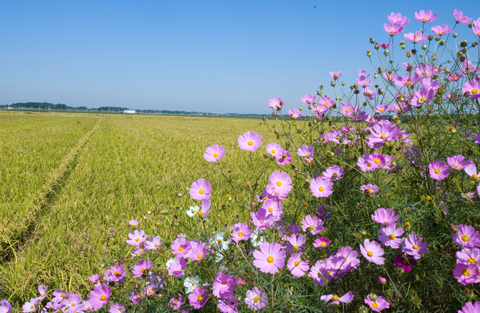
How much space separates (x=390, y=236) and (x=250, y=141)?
2.13ft

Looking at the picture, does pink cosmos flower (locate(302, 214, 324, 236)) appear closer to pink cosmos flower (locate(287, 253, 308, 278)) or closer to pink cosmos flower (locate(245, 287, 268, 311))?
pink cosmos flower (locate(287, 253, 308, 278))

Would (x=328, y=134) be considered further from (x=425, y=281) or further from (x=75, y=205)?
(x=75, y=205)

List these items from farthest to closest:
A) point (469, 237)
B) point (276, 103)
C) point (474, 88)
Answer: point (276, 103), point (474, 88), point (469, 237)

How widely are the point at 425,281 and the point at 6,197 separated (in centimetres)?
395

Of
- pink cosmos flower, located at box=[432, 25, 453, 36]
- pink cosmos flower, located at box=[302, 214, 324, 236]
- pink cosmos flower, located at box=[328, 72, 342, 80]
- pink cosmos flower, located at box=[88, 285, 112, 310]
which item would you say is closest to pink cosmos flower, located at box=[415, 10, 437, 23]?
pink cosmos flower, located at box=[432, 25, 453, 36]

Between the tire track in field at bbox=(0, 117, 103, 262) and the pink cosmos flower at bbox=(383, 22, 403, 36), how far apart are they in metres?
2.72

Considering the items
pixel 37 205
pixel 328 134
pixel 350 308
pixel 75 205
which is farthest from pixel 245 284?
pixel 37 205

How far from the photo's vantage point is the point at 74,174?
469 centimetres

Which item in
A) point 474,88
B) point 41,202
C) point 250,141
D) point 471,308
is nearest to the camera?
point 471,308

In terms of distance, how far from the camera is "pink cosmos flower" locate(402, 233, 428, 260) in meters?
1.01

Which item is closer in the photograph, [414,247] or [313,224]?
[414,247]

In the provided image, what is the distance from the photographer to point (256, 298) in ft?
3.34

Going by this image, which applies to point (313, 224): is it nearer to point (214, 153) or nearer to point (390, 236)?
point (390, 236)

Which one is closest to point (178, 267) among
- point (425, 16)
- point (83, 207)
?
point (425, 16)
